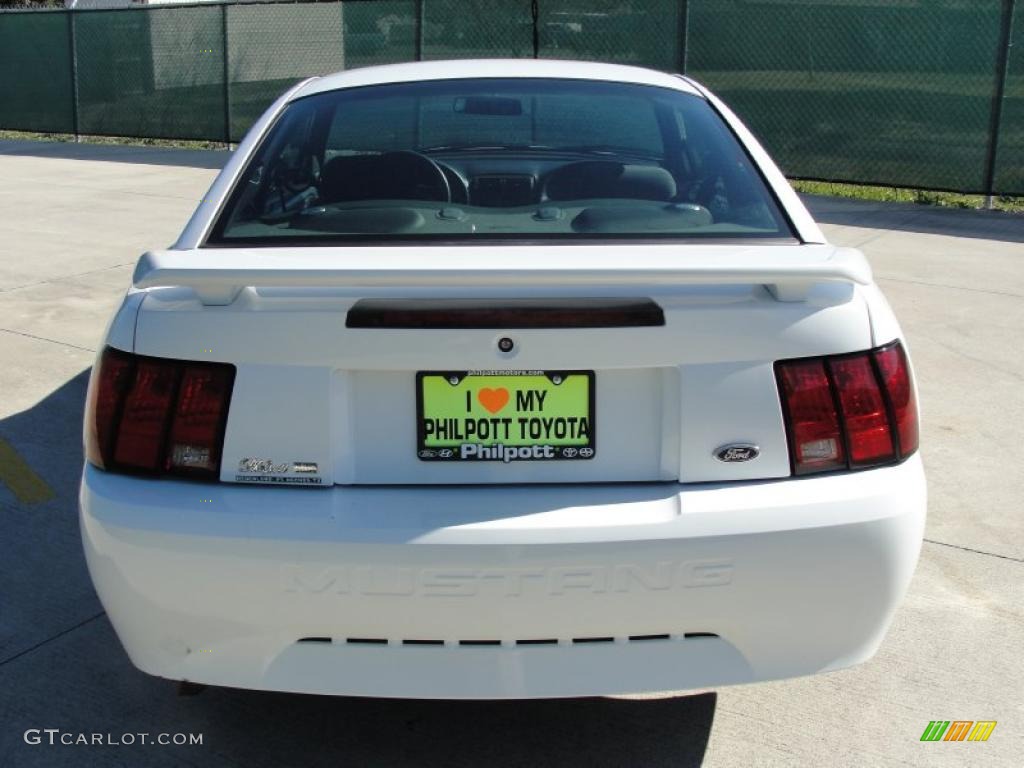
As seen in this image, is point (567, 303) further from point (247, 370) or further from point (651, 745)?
point (651, 745)

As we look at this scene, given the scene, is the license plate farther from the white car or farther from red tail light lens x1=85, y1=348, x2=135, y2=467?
red tail light lens x1=85, y1=348, x2=135, y2=467

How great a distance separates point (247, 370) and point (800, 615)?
125 centimetres

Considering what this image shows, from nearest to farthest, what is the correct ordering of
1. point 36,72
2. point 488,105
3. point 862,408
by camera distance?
1. point 862,408
2. point 488,105
3. point 36,72

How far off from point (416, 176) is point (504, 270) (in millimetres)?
1134

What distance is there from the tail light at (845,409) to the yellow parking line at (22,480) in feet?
10.0

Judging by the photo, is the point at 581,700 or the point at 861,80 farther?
the point at 861,80

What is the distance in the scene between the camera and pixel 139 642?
2.60 meters

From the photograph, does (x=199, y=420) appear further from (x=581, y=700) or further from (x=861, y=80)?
(x=861, y=80)

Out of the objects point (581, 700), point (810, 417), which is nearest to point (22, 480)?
point (581, 700)

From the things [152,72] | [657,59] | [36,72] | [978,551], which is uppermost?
[657,59]

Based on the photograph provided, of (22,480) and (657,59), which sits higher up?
(657,59)

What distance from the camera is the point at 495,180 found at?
3.97 metres

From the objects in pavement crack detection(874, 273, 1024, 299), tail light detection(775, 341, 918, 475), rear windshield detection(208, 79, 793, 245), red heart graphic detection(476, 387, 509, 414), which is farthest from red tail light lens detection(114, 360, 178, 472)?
pavement crack detection(874, 273, 1024, 299)

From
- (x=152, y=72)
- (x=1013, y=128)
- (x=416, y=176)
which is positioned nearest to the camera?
(x=416, y=176)
